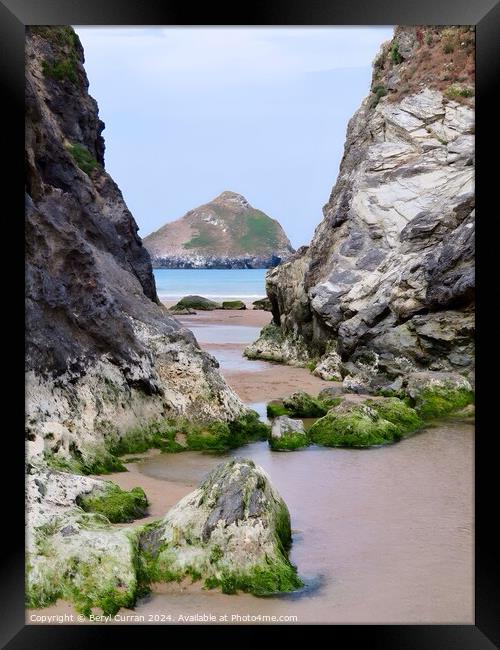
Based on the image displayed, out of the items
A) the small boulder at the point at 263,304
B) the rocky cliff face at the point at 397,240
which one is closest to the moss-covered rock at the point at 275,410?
the rocky cliff face at the point at 397,240

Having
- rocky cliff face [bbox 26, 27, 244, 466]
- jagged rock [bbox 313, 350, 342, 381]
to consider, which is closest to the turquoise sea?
jagged rock [bbox 313, 350, 342, 381]

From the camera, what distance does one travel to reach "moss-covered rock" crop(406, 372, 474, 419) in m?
15.9

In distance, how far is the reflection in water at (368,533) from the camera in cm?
704

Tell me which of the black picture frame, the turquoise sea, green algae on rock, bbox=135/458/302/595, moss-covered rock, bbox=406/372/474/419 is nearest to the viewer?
the black picture frame

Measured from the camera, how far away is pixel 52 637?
625 cm

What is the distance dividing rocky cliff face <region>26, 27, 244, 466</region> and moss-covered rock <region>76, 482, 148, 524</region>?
130 centimetres

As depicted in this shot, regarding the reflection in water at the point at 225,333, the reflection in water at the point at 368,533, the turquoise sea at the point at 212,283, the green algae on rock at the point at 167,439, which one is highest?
the turquoise sea at the point at 212,283

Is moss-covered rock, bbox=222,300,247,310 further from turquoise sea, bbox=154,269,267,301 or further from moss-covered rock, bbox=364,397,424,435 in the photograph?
moss-covered rock, bbox=364,397,424,435

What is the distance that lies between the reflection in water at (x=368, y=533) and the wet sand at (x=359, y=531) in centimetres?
1

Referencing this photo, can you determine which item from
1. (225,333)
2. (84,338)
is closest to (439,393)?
(84,338)
